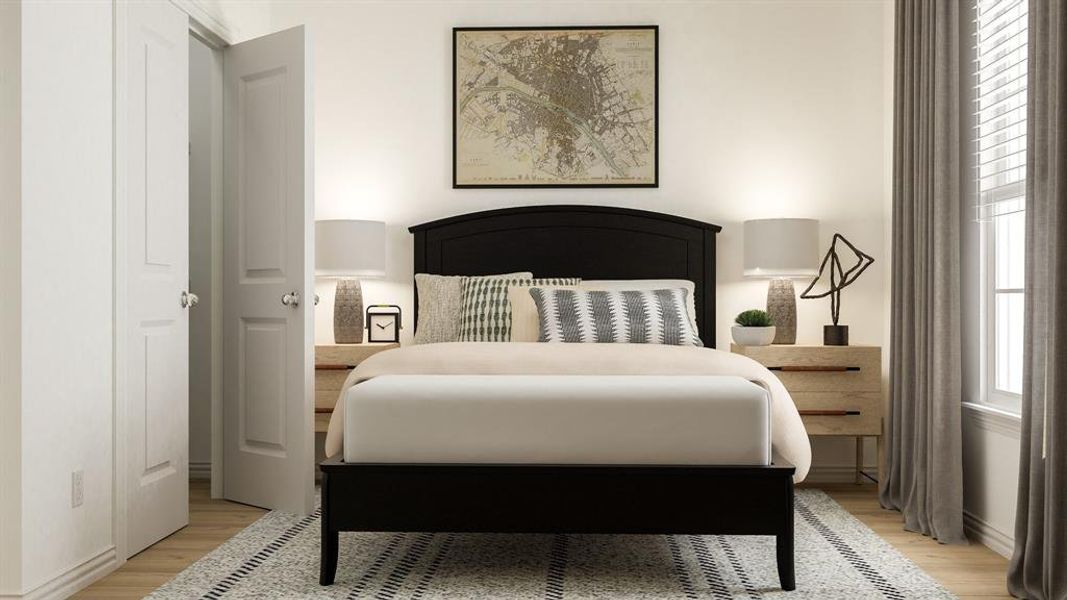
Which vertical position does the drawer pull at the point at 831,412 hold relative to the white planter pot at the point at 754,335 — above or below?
below

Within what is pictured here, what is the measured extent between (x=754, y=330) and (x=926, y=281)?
85cm

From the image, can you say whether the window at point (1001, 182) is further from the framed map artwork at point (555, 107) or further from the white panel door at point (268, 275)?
the white panel door at point (268, 275)

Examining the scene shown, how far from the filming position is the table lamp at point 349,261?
13.9 ft

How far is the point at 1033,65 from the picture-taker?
2586 millimetres

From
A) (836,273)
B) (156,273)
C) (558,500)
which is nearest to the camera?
(558,500)

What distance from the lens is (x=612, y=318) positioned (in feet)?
11.8

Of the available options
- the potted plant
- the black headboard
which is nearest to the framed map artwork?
the black headboard

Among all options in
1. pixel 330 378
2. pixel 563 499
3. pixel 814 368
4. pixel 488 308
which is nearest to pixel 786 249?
pixel 814 368

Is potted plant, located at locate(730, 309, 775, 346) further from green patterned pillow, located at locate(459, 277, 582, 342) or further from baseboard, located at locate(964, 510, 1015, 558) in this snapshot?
baseboard, located at locate(964, 510, 1015, 558)

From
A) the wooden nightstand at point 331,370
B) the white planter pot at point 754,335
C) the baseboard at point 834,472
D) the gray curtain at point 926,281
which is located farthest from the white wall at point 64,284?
the baseboard at point 834,472

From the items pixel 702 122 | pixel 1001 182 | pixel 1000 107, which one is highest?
pixel 702 122

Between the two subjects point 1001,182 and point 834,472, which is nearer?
point 1001,182

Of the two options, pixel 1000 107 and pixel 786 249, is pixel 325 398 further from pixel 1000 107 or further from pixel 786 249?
pixel 1000 107

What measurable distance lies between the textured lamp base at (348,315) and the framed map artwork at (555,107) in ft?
2.74
